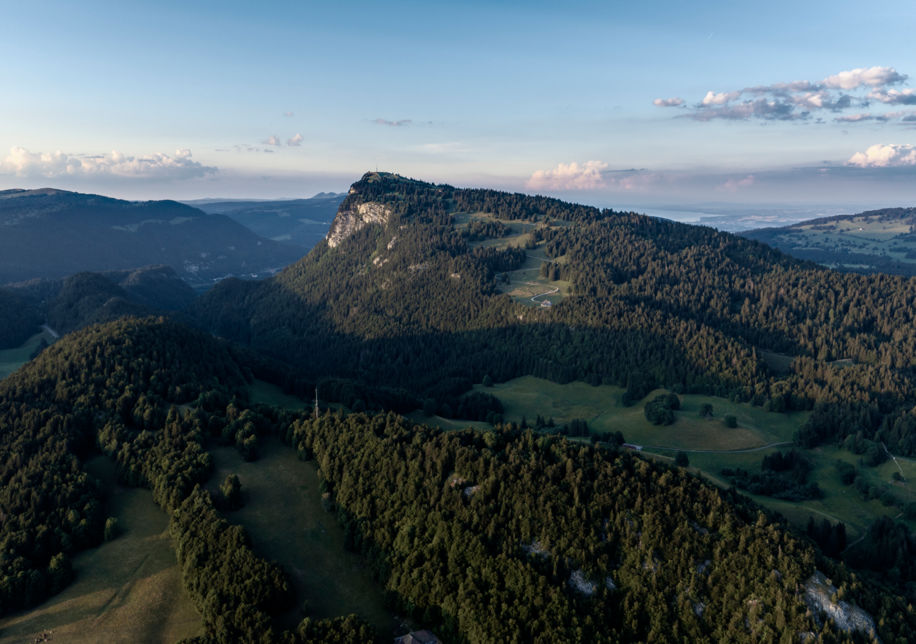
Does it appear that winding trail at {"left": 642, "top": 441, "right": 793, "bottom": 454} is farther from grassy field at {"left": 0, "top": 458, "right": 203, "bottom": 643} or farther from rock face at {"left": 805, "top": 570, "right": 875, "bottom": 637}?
grassy field at {"left": 0, "top": 458, "right": 203, "bottom": 643}

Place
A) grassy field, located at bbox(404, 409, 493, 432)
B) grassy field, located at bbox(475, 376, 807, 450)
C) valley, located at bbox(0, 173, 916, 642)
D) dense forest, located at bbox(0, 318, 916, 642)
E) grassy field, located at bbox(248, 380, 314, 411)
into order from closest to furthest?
dense forest, located at bbox(0, 318, 916, 642), valley, located at bbox(0, 173, 916, 642), grassy field, located at bbox(404, 409, 493, 432), grassy field, located at bbox(475, 376, 807, 450), grassy field, located at bbox(248, 380, 314, 411)

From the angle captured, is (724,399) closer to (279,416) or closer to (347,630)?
(279,416)

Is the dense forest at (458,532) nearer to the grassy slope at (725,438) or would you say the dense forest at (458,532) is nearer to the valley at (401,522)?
the valley at (401,522)

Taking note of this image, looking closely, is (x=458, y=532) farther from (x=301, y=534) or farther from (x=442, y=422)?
(x=442, y=422)

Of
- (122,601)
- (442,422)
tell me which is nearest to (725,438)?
(442,422)

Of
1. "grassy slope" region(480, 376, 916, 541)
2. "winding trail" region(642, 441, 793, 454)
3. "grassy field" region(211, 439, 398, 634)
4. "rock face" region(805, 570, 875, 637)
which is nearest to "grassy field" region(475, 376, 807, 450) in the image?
"grassy slope" region(480, 376, 916, 541)

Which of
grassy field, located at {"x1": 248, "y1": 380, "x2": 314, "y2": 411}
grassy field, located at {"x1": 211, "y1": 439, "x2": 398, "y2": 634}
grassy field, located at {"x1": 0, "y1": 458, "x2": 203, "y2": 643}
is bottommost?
grassy field, located at {"x1": 248, "y1": 380, "x2": 314, "y2": 411}

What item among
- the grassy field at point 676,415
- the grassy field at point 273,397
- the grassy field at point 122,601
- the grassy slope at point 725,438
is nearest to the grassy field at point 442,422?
the grassy field at point 676,415
